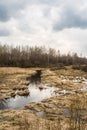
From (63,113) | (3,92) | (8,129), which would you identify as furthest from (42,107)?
(3,92)

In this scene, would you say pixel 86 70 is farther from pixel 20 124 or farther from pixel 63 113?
pixel 20 124

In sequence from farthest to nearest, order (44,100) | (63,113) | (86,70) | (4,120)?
(86,70) → (44,100) → (63,113) → (4,120)

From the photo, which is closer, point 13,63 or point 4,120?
point 4,120

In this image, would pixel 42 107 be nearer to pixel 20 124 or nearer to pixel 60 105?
pixel 60 105

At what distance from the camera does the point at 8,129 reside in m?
20.4

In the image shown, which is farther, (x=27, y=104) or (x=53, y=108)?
(x=27, y=104)

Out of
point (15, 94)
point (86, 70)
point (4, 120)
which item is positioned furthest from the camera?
point (86, 70)

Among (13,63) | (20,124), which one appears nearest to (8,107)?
(20,124)

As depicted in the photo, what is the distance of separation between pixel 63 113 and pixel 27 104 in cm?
606

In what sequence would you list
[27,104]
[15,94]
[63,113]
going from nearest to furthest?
[63,113]
[27,104]
[15,94]

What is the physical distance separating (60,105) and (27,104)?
13.5 feet

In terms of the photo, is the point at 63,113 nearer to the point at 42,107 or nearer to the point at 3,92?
the point at 42,107

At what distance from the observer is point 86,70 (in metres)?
86.1

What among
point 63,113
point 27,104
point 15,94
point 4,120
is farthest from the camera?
point 15,94
